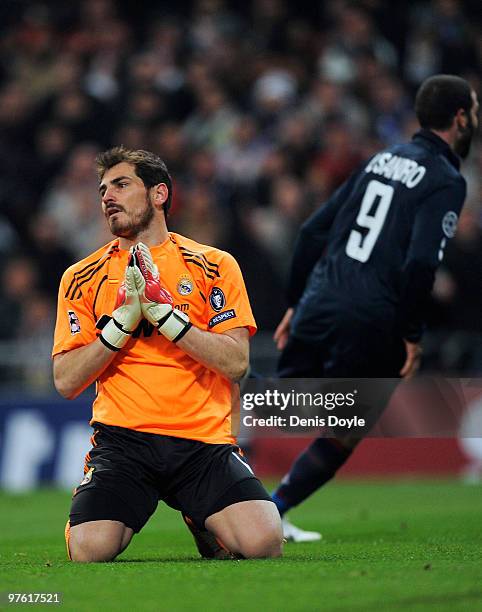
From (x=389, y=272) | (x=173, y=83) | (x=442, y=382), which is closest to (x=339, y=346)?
(x=389, y=272)

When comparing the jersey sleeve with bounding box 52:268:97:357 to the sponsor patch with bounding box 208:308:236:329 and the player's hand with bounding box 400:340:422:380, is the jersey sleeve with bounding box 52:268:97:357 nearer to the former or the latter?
the sponsor patch with bounding box 208:308:236:329

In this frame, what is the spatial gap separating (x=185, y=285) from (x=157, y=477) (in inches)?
34.1

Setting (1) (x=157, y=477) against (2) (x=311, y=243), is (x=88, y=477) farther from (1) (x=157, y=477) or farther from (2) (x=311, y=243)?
(2) (x=311, y=243)

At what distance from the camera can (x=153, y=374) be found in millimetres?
5582

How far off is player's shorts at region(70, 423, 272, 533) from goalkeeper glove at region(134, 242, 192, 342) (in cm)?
52

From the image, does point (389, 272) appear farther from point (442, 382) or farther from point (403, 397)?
point (442, 382)

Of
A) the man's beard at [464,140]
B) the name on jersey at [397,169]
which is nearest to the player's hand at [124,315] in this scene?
the name on jersey at [397,169]

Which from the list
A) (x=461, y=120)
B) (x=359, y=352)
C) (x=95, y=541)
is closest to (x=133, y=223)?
(x=95, y=541)

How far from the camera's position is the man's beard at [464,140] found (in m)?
6.89

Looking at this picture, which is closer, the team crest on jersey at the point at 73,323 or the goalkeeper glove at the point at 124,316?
the goalkeeper glove at the point at 124,316

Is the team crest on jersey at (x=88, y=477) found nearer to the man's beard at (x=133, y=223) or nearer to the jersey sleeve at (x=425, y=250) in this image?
the man's beard at (x=133, y=223)

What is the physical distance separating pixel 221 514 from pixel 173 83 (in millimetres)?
9434

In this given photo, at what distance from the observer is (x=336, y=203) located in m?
7.04

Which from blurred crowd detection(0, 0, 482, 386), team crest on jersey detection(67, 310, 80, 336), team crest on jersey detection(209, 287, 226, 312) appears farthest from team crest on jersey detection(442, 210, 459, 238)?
blurred crowd detection(0, 0, 482, 386)
